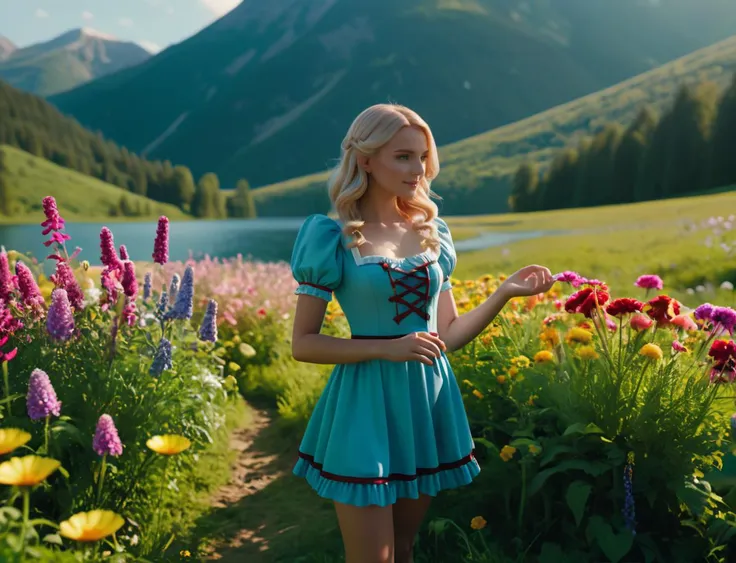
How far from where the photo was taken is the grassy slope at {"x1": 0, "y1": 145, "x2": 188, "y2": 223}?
224ft

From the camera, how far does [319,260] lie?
89.0 inches

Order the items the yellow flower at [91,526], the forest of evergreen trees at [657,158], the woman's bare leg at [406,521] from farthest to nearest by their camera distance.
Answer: the forest of evergreen trees at [657,158] → the woman's bare leg at [406,521] → the yellow flower at [91,526]

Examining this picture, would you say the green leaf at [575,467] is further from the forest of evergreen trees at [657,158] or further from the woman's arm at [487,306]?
the forest of evergreen trees at [657,158]

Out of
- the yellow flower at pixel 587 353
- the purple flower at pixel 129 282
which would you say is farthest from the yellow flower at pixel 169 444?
the yellow flower at pixel 587 353

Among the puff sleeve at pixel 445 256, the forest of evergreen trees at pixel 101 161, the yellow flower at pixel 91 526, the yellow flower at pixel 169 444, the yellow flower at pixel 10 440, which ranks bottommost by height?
the yellow flower at pixel 91 526

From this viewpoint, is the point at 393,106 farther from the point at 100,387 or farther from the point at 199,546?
the point at 199,546

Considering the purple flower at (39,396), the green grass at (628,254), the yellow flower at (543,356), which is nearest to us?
the purple flower at (39,396)

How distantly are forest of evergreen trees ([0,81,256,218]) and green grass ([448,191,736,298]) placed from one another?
193ft

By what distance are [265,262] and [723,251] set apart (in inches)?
310

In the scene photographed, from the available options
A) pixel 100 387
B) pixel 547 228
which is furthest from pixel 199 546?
pixel 547 228

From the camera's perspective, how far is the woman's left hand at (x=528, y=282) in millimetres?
2557

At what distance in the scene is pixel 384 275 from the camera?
2312mm

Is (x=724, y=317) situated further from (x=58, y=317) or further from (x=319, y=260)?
(x=58, y=317)

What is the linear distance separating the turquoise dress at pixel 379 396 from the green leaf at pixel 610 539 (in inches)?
31.3
